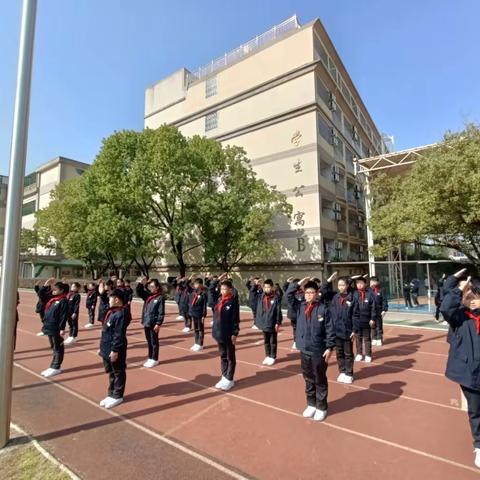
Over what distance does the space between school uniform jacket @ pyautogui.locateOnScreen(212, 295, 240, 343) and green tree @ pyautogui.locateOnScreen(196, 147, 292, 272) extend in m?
14.0

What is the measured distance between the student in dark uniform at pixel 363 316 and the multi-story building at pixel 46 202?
40.5m

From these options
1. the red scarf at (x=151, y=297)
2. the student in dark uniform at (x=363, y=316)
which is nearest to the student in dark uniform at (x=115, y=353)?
the red scarf at (x=151, y=297)

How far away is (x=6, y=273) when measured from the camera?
4.30 metres

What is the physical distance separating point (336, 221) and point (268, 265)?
255 inches

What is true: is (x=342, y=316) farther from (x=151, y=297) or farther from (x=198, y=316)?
(x=198, y=316)

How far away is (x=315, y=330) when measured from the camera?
16.3ft

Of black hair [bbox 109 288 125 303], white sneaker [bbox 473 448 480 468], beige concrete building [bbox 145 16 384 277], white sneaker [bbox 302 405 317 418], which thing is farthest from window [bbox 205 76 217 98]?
white sneaker [bbox 473 448 480 468]

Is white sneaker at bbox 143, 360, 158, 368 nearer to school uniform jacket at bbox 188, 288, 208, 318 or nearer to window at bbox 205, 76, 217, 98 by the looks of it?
school uniform jacket at bbox 188, 288, 208, 318

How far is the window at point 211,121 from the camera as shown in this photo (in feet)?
96.0

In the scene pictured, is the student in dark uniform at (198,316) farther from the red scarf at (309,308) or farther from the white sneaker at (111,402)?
the red scarf at (309,308)

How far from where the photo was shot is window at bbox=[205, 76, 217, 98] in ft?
97.0

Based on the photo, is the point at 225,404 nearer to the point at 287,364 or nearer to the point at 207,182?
the point at 287,364

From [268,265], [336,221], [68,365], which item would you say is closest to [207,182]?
[268,265]

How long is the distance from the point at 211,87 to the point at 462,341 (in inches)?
1185
